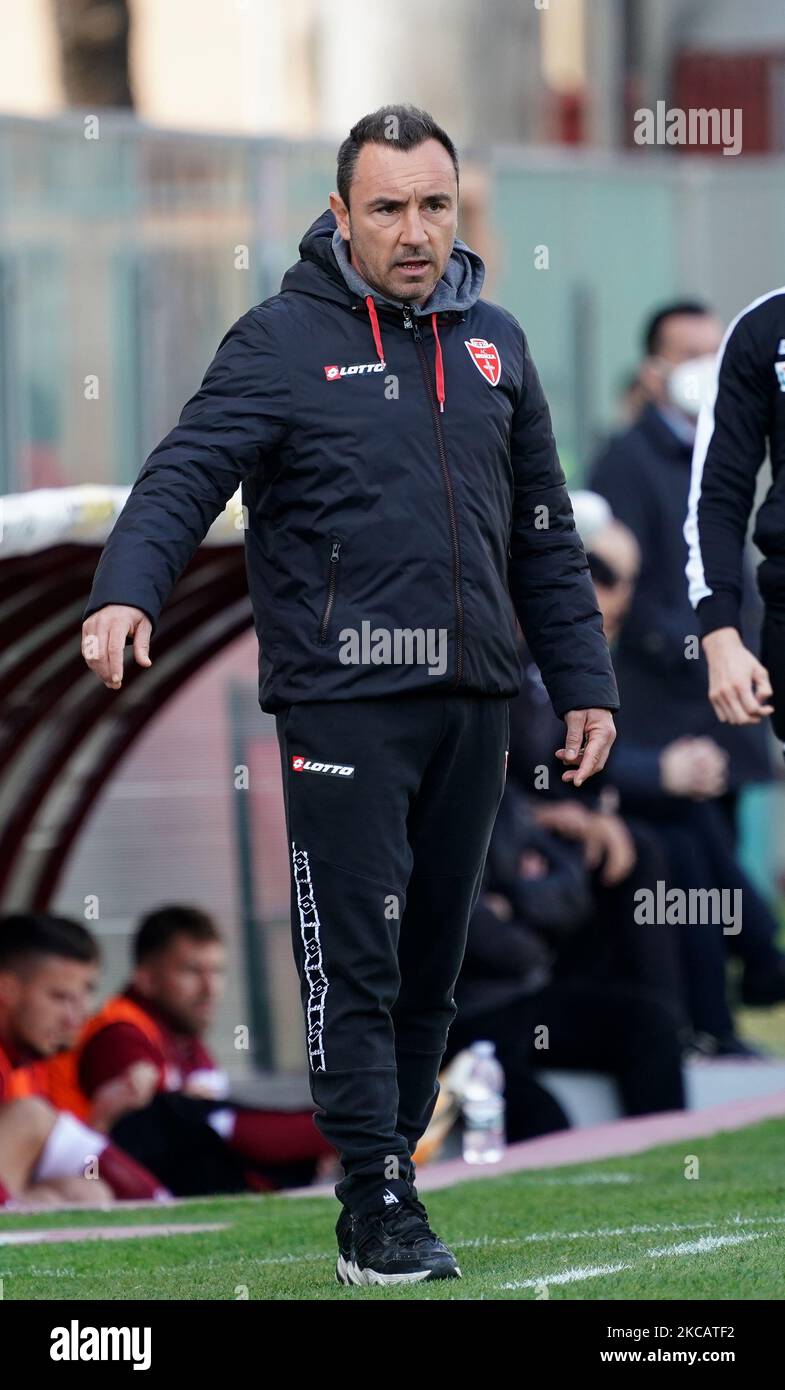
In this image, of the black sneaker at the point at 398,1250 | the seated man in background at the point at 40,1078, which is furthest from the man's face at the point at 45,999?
the black sneaker at the point at 398,1250

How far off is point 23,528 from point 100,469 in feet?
15.9

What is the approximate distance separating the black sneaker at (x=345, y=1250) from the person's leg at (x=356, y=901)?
1.5 inches

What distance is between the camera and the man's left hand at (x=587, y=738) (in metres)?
5.29

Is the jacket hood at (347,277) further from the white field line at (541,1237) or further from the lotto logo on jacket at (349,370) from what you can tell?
the white field line at (541,1237)

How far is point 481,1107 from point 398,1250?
12.9 feet

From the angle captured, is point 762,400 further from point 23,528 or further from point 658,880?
point 658,880

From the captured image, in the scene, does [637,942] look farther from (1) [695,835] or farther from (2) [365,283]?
(2) [365,283]

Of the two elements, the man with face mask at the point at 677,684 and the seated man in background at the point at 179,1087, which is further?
the man with face mask at the point at 677,684

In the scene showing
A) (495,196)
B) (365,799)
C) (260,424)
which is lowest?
(365,799)

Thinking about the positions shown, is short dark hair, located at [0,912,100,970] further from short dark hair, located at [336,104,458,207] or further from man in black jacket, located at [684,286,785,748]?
short dark hair, located at [336,104,458,207]

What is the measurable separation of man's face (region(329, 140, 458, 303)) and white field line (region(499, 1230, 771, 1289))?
1.79 m

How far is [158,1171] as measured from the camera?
8.56m

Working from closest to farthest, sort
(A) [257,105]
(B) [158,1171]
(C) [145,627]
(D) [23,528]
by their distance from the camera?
1. (C) [145,627]
2. (D) [23,528]
3. (B) [158,1171]
4. (A) [257,105]
